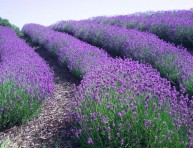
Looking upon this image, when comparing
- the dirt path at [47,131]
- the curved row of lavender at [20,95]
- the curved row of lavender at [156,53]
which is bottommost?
the dirt path at [47,131]

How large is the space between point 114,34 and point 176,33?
1.82 meters

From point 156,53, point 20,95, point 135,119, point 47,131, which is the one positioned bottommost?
A: point 47,131

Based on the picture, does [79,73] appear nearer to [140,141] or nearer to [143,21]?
[140,141]

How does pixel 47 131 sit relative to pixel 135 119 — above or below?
below

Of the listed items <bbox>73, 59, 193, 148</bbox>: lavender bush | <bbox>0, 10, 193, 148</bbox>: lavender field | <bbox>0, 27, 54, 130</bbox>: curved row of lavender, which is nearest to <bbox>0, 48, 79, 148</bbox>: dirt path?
<bbox>0, 10, 193, 148</bbox>: lavender field

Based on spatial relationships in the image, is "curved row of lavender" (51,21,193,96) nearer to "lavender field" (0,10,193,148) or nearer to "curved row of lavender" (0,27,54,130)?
"lavender field" (0,10,193,148)

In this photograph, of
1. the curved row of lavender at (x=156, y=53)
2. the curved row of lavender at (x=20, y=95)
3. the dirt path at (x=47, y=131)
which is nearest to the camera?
the dirt path at (x=47, y=131)

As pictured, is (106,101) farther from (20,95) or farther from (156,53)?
(156,53)

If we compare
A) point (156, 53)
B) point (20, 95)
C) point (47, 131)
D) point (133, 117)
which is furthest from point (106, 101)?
point (156, 53)

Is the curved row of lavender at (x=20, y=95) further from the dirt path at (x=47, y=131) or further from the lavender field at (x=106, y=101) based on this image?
the dirt path at (x=47, y=131)

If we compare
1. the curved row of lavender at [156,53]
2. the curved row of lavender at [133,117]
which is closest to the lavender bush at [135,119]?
the curved row of lavender at [133,117]

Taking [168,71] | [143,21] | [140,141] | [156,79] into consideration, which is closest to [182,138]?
[140,141]

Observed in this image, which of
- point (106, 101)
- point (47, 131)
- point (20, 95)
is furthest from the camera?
point (20, 95)

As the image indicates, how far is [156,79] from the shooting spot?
3.74 m
